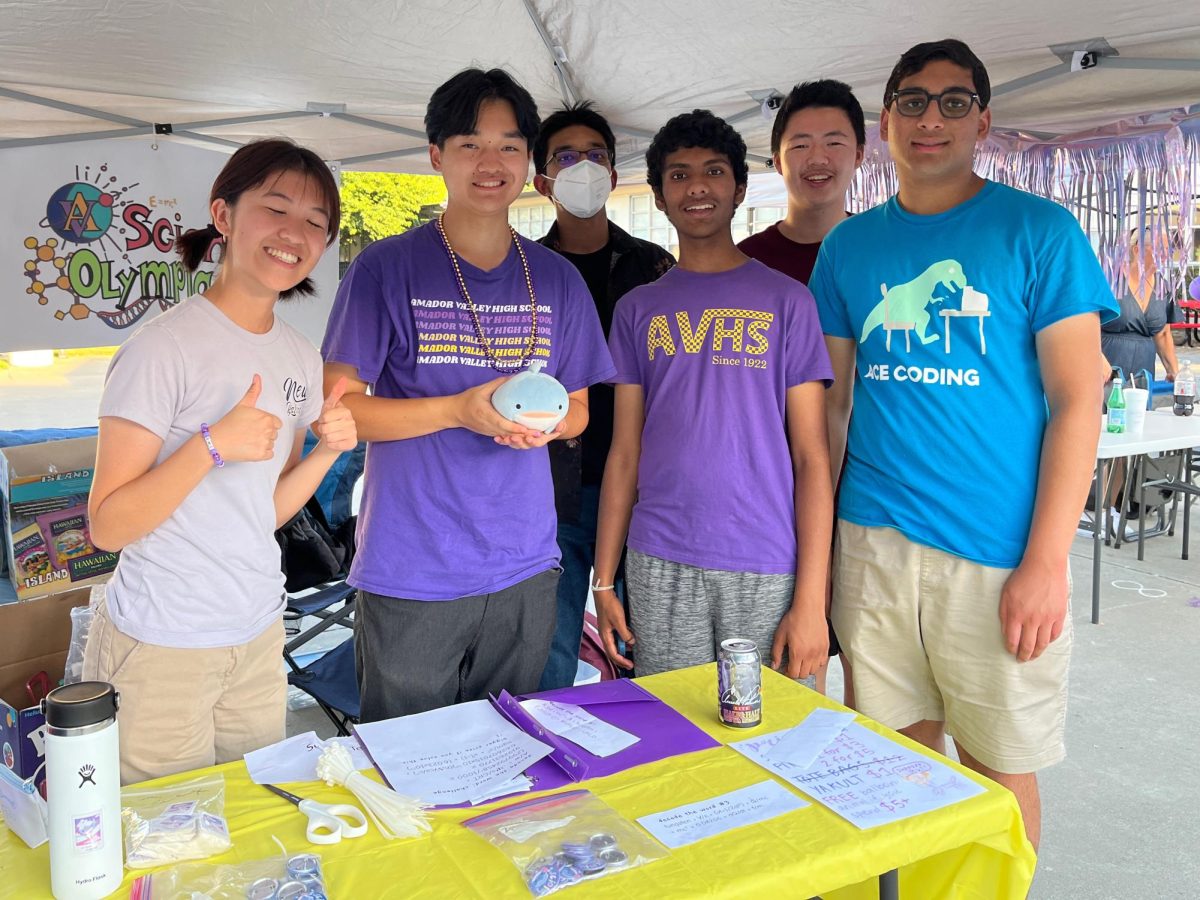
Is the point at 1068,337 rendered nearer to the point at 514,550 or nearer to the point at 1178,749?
the point at 514,550

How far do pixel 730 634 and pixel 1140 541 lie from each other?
464 centimetres

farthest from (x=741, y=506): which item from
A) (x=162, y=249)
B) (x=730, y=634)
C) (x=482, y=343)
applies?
(x=162, y=249)

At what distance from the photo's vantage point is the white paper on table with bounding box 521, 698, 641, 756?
1.52 meters

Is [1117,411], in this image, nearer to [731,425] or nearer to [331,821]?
[731,425]

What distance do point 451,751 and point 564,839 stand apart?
324 millimetres

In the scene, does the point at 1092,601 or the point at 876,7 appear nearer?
the point at 876,7

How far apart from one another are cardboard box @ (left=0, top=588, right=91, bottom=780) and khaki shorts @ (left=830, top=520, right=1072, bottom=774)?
201 cm

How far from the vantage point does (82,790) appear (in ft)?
3.45

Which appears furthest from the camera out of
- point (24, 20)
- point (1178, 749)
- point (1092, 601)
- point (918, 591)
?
point (1092, 601)

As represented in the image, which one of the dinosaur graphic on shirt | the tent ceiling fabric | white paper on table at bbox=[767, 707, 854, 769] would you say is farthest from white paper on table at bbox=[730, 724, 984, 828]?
the tent ceiling fabric

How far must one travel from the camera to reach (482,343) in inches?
74.0

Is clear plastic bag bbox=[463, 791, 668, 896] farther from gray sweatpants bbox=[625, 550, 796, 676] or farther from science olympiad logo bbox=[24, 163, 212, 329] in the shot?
science olympiad logo bbox=[24, 163, 212, 329]

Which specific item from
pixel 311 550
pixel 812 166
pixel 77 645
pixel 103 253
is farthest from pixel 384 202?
pixel 77 645

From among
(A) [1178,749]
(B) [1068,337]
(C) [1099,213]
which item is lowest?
(A) [1178,749]
